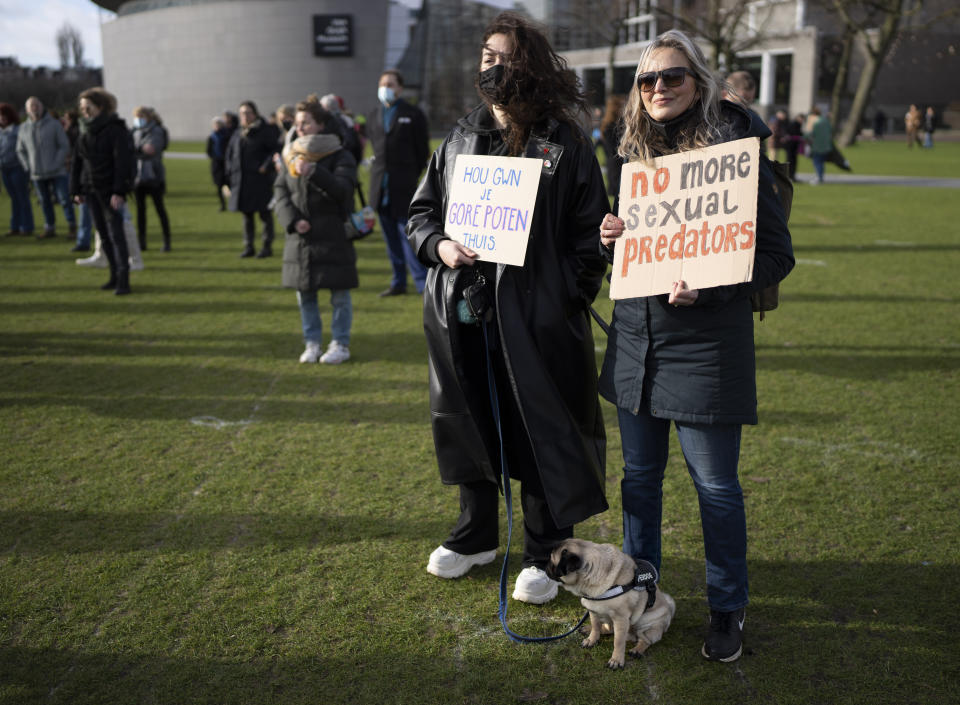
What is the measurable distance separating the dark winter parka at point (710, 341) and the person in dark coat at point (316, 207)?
3717 mm

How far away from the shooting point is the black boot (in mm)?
9023

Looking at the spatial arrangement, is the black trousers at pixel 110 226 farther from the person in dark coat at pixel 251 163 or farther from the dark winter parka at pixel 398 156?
the dark winter parka at pixel 398 156

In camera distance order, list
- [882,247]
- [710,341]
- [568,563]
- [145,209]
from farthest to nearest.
Answer: 1. [145,209]
2. [882,247]
3. [568,563]
4. [710,341]

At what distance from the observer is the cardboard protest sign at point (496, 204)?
111 inches

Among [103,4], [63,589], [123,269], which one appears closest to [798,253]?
[123,269]

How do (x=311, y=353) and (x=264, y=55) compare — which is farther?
(x=264, y=55)

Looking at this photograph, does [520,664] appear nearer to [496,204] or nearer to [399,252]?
[496,204]

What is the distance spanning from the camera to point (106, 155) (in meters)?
8.23

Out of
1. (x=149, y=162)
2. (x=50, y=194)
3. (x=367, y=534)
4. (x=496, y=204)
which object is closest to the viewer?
(x=496, y=204)

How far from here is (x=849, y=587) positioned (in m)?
3.27

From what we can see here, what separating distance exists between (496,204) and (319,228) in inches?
137

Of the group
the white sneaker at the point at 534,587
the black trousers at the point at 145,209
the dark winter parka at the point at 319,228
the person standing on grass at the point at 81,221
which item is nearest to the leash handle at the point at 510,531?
the white sneaker at the point at 534,587

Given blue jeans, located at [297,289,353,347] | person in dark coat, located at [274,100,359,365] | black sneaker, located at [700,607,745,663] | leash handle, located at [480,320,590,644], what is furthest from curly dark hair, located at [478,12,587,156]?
blue jeans, located at [297,289,353,347]

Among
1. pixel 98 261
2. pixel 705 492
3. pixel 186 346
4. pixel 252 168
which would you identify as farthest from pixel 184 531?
pixel 98 261
